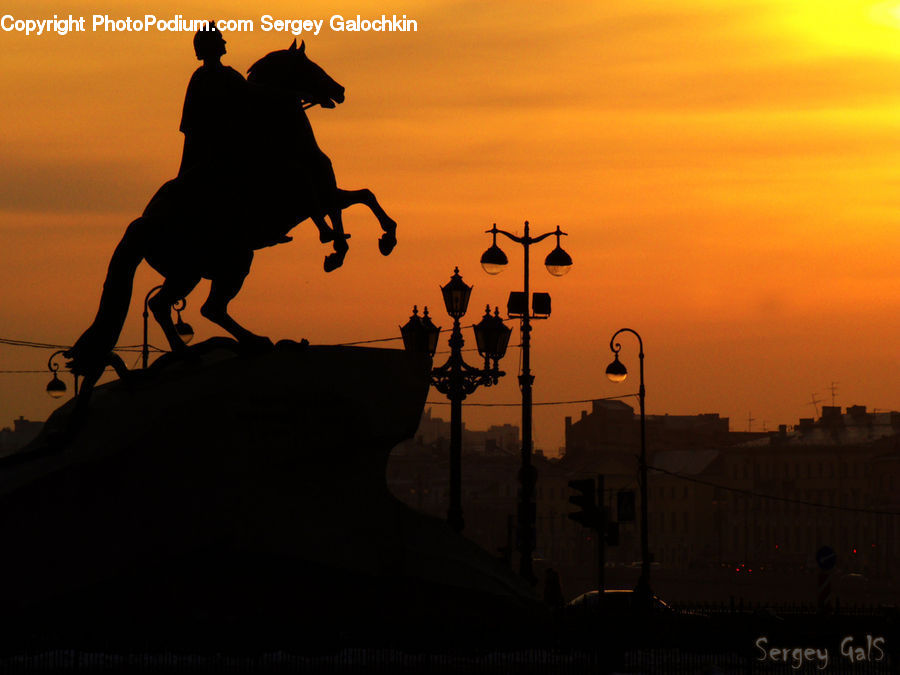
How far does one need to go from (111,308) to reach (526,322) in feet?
36.7

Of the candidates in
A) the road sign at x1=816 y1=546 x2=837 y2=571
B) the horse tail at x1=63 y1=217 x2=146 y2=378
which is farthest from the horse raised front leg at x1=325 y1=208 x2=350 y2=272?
the road sign at x1=816 y1=546 x2=837 y2=571

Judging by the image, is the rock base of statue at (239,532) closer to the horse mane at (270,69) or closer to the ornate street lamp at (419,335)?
the horse mane at (270,69)

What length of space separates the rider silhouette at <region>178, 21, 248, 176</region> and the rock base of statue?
221 cm

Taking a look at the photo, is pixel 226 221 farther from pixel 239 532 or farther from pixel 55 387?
pixel 55 387

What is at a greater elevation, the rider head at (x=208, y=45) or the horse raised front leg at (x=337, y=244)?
the rider head at (x=208, y=45)

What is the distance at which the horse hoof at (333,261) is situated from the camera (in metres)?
21.2

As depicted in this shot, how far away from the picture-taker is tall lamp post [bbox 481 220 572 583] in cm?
3047

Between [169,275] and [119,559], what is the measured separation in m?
3.37

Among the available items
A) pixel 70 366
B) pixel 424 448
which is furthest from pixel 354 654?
pixel 424 448

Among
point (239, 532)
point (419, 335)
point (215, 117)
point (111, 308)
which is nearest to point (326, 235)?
point (215, 117)

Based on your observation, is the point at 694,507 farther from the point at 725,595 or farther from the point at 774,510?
the point at 725,595

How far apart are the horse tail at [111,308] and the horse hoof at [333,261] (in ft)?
6.41

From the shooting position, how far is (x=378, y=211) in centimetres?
2145

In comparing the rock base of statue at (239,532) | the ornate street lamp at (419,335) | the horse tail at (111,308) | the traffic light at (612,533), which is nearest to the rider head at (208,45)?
the horse tail at (111,308)
